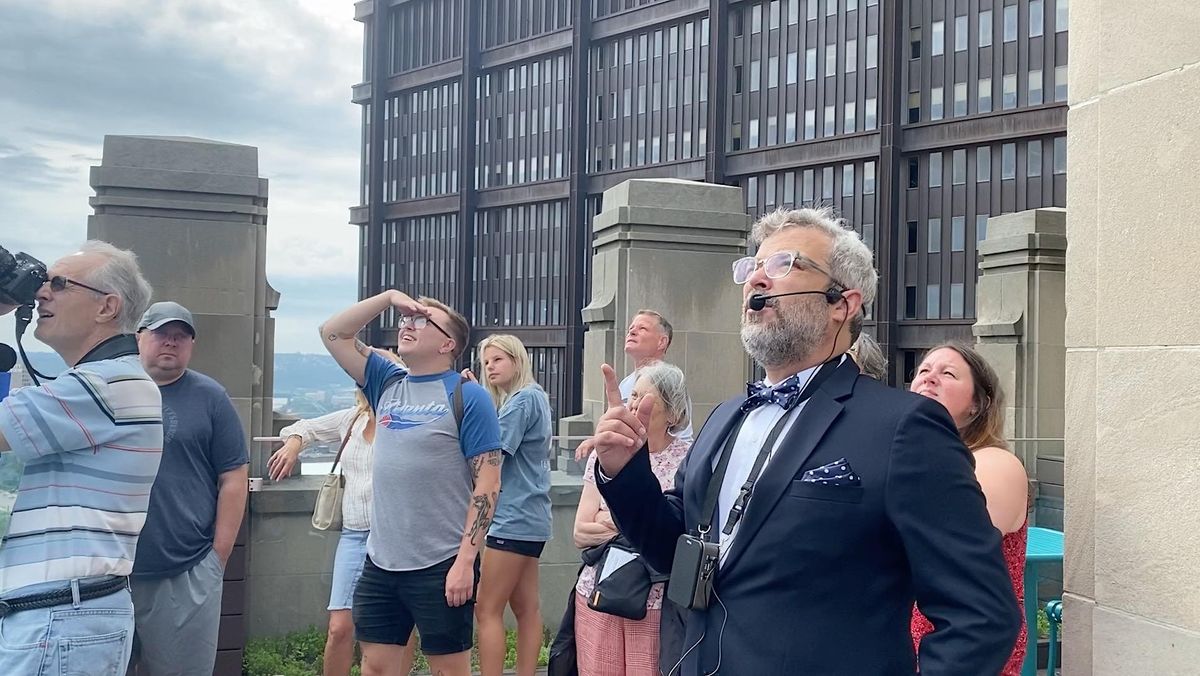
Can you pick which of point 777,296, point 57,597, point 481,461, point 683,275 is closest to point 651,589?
point 481,461

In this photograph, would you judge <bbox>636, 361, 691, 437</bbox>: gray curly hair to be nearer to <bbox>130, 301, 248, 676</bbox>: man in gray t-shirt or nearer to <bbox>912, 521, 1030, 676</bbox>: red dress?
<bbox>912, 521, 1030, 676</bbox>: red dress

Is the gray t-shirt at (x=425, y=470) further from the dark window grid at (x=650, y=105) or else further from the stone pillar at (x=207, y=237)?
the dark window grid at (x=650, y=105)

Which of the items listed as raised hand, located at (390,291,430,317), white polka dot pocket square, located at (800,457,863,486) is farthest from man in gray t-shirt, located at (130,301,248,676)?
white polka dot pocket square, located at (800,457,863,486)

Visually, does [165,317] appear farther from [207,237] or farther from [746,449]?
[746,449]

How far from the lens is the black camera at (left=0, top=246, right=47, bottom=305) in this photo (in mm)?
2961

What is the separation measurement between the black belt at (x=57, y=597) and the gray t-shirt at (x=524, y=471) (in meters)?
2.55

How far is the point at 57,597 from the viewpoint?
9.37 ft

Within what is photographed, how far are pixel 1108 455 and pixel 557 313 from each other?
41.2 m

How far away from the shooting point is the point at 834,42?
36219 millimetres

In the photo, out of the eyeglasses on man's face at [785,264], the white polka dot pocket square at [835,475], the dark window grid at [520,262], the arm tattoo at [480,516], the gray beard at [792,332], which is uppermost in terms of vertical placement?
the dark window grid at [520,262]

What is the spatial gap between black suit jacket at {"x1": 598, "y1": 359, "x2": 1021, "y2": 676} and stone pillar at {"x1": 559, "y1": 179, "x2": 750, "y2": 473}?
5.64 metres

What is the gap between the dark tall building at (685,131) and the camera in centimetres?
3247

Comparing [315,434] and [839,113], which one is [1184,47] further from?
[839,113]

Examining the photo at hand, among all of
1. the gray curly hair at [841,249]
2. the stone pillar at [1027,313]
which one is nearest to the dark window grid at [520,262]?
the stone pillar at [1027,313]
